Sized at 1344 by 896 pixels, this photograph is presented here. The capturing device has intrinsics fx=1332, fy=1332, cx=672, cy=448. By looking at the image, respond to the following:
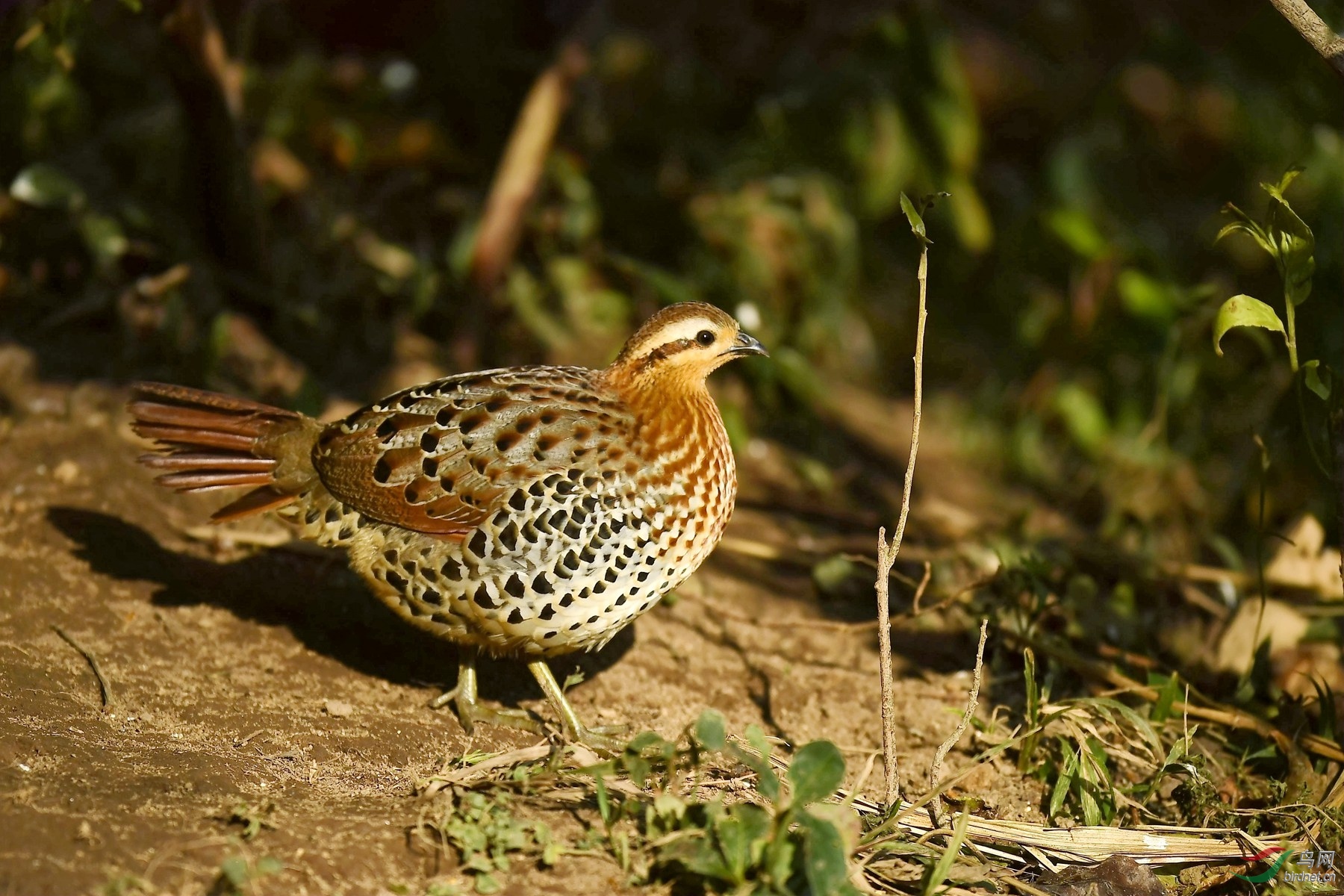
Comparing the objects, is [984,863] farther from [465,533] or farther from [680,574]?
[465,533]

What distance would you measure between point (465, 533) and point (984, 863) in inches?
63.3

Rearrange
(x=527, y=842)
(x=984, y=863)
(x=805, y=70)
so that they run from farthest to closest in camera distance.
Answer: (x=805, y=70) → (x=984, y=863) → (x=527, y=842)

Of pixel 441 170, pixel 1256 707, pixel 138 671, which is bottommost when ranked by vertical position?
pixel 138 671

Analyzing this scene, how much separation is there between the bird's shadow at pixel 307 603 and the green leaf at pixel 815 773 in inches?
58.8

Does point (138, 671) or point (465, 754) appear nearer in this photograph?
point (465, 754)

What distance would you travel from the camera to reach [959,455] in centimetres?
674

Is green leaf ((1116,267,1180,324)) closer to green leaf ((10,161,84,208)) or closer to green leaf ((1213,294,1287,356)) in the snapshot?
green leaf ((1213,294,1287,356))

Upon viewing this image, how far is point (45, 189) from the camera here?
544cm

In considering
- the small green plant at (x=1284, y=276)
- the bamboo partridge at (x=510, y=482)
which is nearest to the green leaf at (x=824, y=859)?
the bamboo partridge at (x=510, y=482)

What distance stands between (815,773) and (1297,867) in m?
1.45

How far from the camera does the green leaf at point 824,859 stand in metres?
2.75

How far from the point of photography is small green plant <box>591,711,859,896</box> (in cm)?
280

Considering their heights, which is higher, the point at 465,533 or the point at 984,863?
the point at 984,863

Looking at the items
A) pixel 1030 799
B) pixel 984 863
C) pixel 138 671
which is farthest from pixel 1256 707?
pixel 138 671
